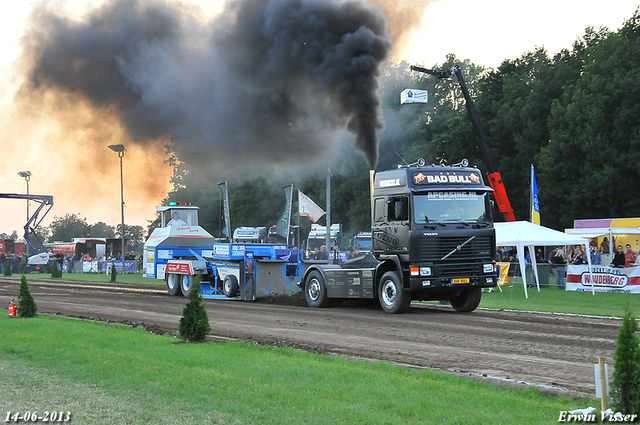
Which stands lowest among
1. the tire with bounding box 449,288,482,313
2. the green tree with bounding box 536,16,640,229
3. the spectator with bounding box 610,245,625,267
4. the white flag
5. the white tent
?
the tire with bounding box 449,288,482,313

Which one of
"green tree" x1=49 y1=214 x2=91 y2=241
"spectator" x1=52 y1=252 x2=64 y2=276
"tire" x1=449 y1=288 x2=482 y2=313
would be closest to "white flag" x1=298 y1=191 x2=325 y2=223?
"spectator" x1=52 y1=252 x2=64 y2=276

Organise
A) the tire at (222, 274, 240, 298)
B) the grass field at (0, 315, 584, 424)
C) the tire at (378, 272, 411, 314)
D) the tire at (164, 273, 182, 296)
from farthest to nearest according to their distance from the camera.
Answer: the tire at (164, 273, 182, 296) → the tire at (222, 274, 240, 298) → the tire at (378, 272, 411, 314) → the grass field at (0, 315, 584, 424)

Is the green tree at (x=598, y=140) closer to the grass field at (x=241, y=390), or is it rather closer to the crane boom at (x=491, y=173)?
the crane boom at (x=491, y=173)

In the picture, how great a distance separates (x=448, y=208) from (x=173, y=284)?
12.6 metres

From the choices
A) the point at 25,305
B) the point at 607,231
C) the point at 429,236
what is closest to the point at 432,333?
the point at 429,236

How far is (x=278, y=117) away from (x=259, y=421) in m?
22.6

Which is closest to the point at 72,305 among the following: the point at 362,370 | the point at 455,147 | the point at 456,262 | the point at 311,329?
the point at 311,329

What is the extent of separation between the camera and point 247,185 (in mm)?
60156

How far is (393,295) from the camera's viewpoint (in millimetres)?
15531

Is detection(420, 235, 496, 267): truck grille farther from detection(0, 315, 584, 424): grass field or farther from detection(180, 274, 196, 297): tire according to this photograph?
detection(180, 274, 196, 297): tire

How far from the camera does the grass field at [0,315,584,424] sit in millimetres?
5836

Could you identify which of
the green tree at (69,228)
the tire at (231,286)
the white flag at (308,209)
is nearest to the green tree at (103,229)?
the green tree at (69,228)

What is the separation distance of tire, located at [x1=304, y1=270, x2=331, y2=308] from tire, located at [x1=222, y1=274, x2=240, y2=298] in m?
2.97

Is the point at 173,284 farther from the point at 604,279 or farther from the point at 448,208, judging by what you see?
the point at 604,279
